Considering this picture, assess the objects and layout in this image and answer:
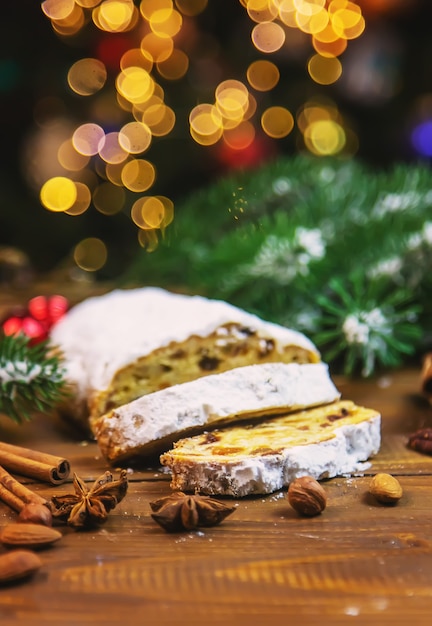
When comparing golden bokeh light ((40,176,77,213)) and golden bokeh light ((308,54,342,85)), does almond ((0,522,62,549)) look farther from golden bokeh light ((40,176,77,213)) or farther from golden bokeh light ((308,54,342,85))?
golden bokeh light ((308,54,342,85))

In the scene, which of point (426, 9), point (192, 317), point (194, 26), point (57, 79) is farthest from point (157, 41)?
point (192, 317)

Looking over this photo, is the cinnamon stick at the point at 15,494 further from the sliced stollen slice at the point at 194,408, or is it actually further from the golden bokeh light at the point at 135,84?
the golden bokeh light at the point at 135,84

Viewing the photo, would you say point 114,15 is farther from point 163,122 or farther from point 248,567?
point 248,567

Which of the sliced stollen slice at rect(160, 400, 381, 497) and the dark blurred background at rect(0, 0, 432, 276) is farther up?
the dark blurred background at rect(0, 0, 432, 276)

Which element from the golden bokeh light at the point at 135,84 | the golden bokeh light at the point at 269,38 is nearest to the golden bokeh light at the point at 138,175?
the golden bokeh light at the point at 135,84

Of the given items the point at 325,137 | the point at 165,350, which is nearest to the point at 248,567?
the point at 165,350

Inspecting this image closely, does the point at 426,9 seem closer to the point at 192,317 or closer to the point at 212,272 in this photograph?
the point at 212,272

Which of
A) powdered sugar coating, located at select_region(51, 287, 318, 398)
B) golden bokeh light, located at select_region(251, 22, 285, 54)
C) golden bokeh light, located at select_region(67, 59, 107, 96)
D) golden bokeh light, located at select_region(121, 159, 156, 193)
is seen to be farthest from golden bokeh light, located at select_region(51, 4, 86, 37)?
powdered sugar coating, located at select_region(51, 287, 318, 398)
